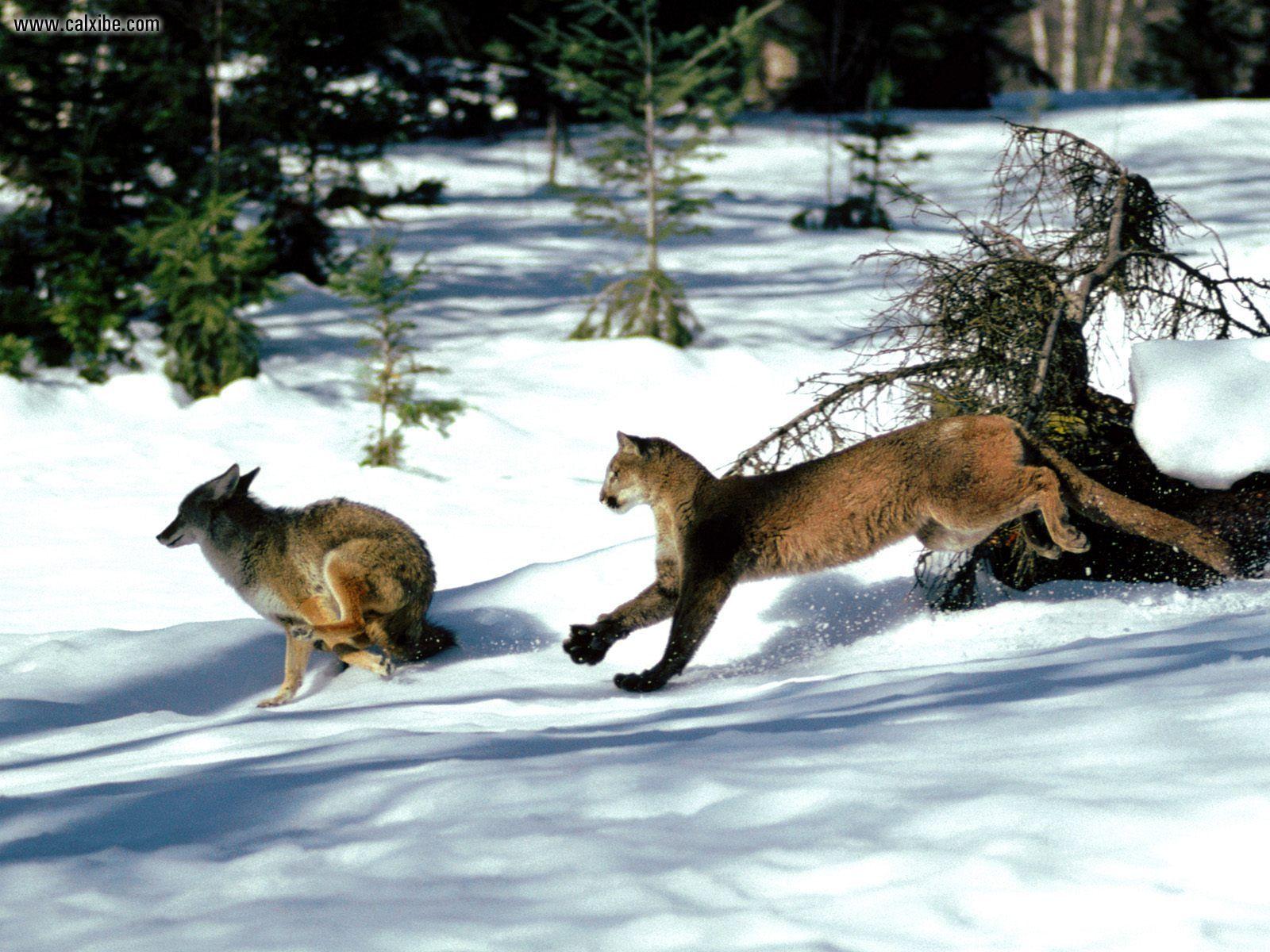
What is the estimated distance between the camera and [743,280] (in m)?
19.2

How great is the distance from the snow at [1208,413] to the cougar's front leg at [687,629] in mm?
2198

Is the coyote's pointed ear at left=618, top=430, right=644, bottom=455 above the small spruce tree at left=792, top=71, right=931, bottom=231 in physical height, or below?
below

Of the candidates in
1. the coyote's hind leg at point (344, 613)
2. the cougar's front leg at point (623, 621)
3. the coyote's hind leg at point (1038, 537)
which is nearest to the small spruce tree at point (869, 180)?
the coyote's hind leg at point (1038, 537)

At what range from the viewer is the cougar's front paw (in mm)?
6027

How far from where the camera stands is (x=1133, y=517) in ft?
20.2

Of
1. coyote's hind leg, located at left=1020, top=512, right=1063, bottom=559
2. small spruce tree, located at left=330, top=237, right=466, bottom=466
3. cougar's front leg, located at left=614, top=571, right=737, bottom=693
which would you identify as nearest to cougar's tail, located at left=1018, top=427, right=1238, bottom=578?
coyote's hind leg, located at left=1020, top=512, right=1063, bottom=559

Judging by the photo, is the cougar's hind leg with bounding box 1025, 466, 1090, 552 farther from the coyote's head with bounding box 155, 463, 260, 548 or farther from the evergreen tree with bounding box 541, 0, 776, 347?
the evergreen tree with bounding box 541, 0, 776, 347

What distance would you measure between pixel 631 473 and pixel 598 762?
2.89 m

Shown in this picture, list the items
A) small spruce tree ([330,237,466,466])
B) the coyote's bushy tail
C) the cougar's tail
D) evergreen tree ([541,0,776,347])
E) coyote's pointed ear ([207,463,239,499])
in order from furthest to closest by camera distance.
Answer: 1. evergreen tree ([541,0,776,347])
2. small spruce tree ([330,237,466,466])
3. coyote's pointed ear ([207,463,239,499])
4. the coyote's bushy tail
5. the cougar's tail

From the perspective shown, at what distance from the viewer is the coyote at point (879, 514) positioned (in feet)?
19.5

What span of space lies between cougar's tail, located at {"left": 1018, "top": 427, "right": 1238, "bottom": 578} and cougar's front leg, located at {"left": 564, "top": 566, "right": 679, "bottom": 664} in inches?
73.3

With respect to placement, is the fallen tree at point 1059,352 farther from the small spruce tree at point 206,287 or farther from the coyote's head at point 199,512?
the small spruce tree at point 206,287

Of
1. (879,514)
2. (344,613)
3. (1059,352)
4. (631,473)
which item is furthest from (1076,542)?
(344,613)

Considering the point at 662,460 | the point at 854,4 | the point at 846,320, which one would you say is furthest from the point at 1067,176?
the point at 854,4
